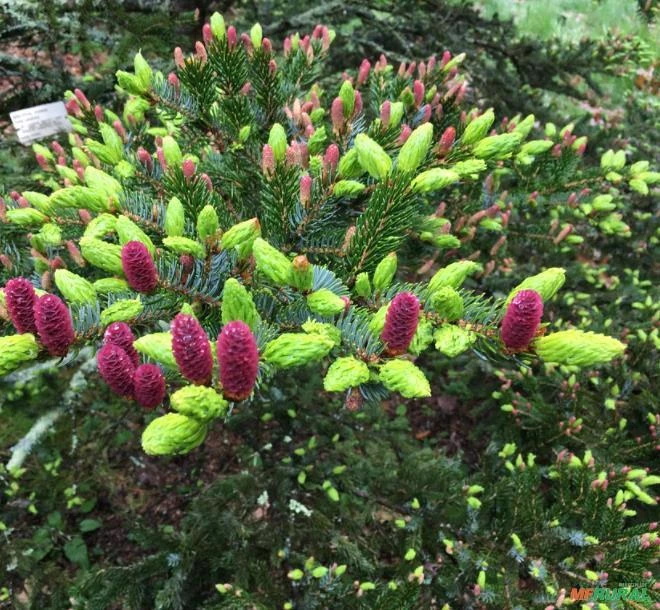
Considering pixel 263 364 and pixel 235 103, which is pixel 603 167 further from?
pixel 263 364

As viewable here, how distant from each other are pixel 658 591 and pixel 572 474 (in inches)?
23.0

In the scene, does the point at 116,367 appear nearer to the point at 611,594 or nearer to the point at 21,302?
the point at 21,302

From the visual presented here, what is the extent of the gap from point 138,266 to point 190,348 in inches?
11.1

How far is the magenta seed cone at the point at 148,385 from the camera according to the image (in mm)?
892

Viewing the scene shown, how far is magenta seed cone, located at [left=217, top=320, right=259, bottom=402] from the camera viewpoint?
752 mm

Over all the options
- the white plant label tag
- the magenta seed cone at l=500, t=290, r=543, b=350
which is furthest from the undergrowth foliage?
the white plant label tag

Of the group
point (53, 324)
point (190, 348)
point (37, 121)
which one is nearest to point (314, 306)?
point (190, 348)

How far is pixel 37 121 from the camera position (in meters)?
2.46

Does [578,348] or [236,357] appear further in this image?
[578,348]

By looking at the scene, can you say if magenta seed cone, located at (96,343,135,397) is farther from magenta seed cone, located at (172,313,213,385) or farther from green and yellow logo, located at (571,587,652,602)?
green and yellow logo, located at (571,587,652,602)

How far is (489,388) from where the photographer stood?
310 cm

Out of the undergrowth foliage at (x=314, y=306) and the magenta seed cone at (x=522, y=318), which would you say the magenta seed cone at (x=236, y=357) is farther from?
the magenta seed cone at (x=522, y=318)

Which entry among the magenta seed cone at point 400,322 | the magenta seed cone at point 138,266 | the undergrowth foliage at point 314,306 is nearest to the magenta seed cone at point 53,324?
the undergrowth foliage at point 314,306

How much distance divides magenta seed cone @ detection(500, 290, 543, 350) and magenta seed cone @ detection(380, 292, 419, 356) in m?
0.17
